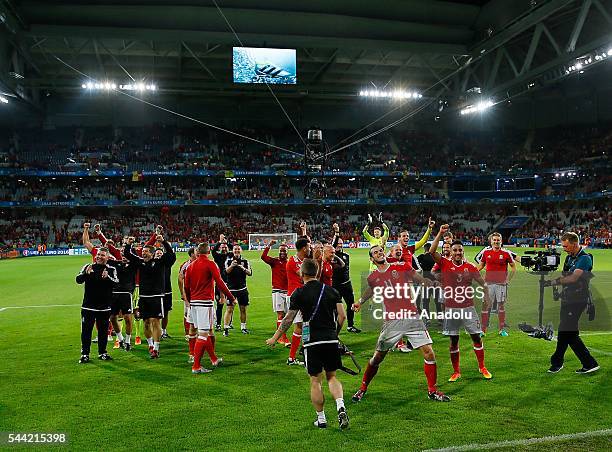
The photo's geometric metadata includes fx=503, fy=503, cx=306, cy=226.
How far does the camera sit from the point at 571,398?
268 inches

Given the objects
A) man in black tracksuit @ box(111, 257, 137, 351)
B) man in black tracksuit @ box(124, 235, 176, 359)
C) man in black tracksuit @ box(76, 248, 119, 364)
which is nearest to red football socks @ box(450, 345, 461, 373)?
man in black tracksuit @ box(124, 235, 176, 359)

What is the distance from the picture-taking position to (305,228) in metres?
10.1

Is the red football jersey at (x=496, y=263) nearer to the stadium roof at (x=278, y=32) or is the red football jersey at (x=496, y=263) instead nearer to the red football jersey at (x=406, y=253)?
the red football jersey at (x=406, y=253)

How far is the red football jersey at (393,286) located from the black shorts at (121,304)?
17.9 feet

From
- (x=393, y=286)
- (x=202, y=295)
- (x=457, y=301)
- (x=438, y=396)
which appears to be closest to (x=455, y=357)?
(x=457, y=301)

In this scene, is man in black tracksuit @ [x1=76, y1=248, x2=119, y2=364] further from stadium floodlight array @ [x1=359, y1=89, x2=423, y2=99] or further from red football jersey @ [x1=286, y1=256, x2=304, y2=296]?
stadium floodlight array @ [x1=359, y1=89, x2=423, y2=99]

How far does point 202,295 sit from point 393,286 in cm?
340

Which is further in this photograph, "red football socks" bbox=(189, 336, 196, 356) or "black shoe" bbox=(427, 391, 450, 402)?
"red football socks" bbox=(189, 336, 196, 356)

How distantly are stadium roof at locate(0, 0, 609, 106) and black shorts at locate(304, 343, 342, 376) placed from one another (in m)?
31.0

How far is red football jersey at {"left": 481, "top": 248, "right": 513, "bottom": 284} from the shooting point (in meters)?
11.1

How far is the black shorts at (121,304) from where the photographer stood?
33.2 ft

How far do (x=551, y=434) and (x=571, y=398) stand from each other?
4.69ft

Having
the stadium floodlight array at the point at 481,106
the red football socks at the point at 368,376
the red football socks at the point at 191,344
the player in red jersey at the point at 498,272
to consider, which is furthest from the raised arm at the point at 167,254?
the stadium floodlight array at the point at 481,106

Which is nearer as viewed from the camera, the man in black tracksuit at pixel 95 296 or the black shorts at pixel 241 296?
the man in black tracksuit at pixel 95 296
